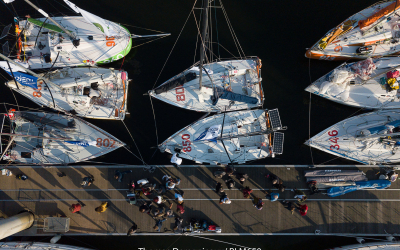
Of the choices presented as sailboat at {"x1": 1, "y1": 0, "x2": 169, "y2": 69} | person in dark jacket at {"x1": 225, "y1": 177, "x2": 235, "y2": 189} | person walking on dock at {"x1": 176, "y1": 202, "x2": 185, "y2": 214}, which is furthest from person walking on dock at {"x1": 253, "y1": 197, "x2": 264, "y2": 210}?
sailboat at {"x1": 1, "y1": 0, "x2": 169, "y2": 69}

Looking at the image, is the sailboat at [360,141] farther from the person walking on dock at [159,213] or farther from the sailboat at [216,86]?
the person walking on dock at [159,213]

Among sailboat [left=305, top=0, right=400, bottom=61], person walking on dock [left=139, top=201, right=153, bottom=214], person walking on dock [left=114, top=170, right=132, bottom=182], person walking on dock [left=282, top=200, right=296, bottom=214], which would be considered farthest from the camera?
person walking on dock [left=114, top=170, right=132, bottom=182]

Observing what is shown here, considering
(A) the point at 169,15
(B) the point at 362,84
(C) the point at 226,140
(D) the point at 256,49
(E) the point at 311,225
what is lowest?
(E) the point at 311,225

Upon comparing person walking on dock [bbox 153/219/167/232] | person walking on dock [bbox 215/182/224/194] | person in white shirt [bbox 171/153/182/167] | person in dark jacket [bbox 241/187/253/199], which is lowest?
→ person walking on dock [bbox 153/219/167/232]

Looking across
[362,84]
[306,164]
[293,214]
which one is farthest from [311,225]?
[362,84]

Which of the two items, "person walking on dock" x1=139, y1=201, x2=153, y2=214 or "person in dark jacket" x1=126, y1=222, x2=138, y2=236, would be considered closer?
"person walking on dock" x1=139, y1=201, x2=153, y2=214

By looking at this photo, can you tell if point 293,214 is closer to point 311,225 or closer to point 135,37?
point 311,225

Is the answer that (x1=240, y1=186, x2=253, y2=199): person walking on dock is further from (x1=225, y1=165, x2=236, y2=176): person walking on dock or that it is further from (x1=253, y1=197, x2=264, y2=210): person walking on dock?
(x1=225, y1=165, x2=236, y2=176): person walking on dock
